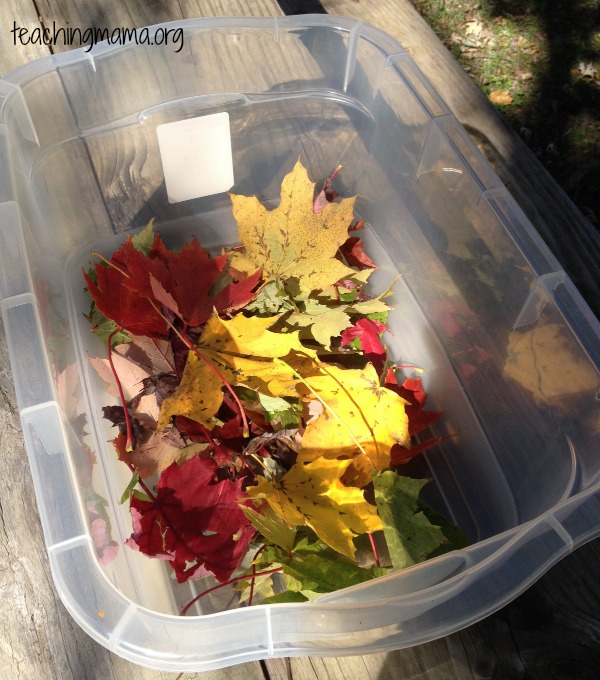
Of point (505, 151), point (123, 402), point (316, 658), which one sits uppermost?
point (505, 151)

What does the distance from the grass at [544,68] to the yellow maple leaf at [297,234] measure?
69 centimetres

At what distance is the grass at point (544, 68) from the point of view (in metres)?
1.25

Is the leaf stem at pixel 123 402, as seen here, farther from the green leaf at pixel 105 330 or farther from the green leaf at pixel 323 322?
the green leaf at pixel 323 322

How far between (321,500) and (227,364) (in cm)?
16

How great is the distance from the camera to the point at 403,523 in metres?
0.59

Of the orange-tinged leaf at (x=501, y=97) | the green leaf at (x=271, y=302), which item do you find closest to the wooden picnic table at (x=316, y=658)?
the green leaf at (x=271, y=302)

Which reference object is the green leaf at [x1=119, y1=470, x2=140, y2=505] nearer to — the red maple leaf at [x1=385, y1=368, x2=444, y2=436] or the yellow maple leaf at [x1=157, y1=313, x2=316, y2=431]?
the yellow maple leaf at [x1=157, y1=313, x2=316, y2=431]

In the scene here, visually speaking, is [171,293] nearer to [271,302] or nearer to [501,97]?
[271,302]

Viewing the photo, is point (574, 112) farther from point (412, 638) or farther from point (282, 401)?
point (412, 638)

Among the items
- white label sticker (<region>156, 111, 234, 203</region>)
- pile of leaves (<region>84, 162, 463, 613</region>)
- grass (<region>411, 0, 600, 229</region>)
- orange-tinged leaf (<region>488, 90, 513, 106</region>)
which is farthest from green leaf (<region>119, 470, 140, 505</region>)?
orange-tinged leaf (<region>488, 90, 513, 106</region>)

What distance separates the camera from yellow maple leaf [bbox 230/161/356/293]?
0.73 m

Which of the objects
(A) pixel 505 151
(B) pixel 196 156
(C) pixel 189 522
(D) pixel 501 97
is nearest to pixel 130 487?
(C) pixel 189 522

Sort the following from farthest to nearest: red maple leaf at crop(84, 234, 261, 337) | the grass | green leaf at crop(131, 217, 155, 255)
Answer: the grass, green leaf at crop(131, 217, 155, 255), red maple leaf at crop(84, 234, 261, 337)

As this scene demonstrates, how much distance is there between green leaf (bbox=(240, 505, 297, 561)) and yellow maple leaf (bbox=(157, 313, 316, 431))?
3.9 inches
